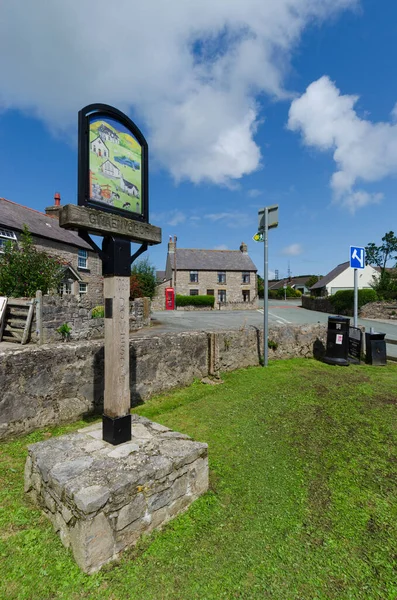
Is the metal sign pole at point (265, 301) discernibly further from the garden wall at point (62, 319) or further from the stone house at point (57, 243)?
the stone house at point (57, 243)

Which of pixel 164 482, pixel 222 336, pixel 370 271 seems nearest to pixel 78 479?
pixel 164 482

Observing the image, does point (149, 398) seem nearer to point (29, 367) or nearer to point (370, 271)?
point (29, 367)

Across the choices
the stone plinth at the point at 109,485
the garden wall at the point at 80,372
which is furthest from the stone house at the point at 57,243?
Result: the stone plinth at the point at 109,485

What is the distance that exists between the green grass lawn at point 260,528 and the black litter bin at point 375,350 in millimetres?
4309

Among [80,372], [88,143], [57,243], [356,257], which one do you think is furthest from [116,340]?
[57,243]

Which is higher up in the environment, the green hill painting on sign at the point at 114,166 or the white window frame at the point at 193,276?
the white window frame at the point at 193,276

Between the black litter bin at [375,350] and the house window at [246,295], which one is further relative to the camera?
the house window at [246,295]

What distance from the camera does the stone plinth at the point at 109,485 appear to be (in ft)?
7.41

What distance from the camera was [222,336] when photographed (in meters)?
7.44

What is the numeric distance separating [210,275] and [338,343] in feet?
121

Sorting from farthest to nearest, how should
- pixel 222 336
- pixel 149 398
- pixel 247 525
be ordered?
pixel 222 336, pixel 149 398, pixel 247 525

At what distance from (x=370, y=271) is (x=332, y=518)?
4934cm

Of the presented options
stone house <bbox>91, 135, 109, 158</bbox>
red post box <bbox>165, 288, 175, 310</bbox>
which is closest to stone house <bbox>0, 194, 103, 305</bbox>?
red post box <bbox>165, 288, 175, 310</bbox>

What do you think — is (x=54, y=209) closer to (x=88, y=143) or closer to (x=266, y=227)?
(x=266, y=227)
